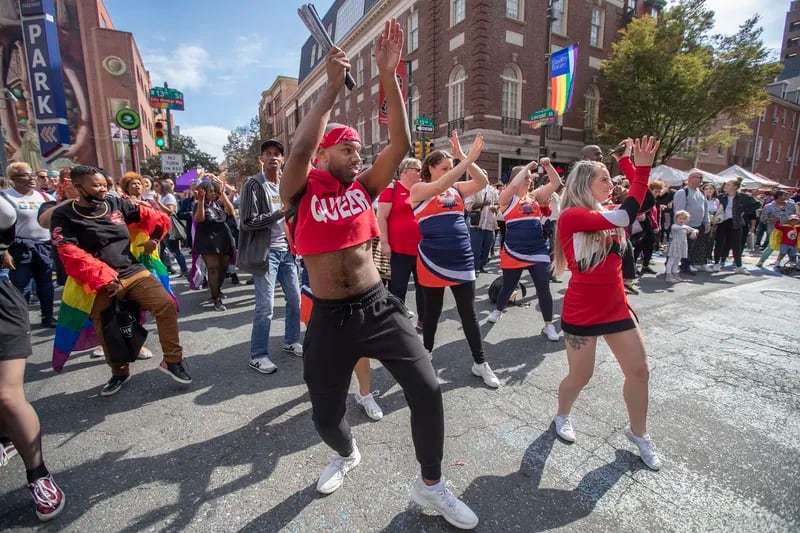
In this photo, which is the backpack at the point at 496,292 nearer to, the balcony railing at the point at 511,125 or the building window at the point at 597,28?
the balcony railing at the point at 511,125

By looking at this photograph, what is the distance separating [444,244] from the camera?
345 centimetres

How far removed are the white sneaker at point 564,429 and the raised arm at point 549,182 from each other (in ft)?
7.98

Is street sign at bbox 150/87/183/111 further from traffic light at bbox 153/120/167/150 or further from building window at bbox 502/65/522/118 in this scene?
building window at bbox 502/65/522/118

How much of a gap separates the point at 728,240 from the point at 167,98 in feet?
56.7

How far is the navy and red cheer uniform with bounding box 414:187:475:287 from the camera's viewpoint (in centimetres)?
340

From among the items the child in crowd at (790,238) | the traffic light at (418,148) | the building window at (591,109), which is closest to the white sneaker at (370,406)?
the child in crowd at (790,238)

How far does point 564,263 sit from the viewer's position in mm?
2811

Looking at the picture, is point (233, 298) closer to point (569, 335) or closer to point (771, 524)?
point (569, 335)

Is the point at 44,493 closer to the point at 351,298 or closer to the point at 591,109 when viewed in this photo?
the point at 351,298

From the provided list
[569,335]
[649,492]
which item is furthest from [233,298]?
[649,492]

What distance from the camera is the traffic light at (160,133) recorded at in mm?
12136

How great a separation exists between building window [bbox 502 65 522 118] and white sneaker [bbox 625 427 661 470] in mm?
20250

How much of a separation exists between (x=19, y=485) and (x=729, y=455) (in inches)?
171

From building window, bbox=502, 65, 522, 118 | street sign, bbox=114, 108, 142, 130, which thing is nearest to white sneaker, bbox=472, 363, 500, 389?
street sign, bbox=114, 108, 142, 130
